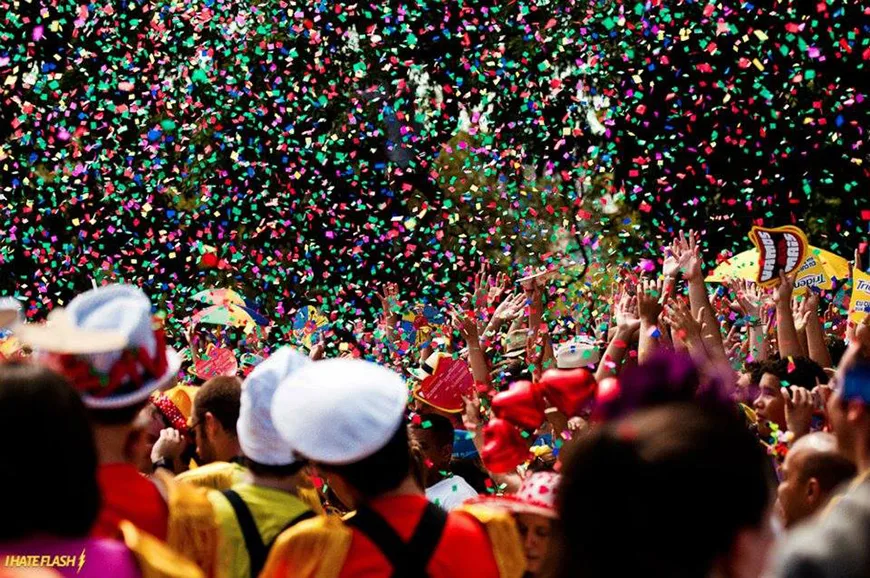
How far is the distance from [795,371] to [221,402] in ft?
9.28

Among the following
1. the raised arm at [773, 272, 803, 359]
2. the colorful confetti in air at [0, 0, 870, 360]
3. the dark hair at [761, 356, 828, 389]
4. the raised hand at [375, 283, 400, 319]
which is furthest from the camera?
the colorful confetti in air at [0, 0, 870, 360]

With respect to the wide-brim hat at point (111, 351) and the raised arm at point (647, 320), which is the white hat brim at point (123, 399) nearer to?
the wide-brim hat at point (111, 351)

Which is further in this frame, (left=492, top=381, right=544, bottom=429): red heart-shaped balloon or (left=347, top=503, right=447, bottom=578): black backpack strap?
(left=492, top=381, right=544, bottom=429): red heart-shaped balloon

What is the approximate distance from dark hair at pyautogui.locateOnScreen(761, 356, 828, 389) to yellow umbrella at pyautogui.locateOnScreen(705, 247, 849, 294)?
2.79 metres

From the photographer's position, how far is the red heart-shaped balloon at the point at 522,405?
350cm

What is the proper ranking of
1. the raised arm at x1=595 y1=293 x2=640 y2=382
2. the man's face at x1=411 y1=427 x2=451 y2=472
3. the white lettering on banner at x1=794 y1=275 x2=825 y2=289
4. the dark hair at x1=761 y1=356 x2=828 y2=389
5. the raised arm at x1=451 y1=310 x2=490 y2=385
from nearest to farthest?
the raised arm at x1=595 y1=293 x2=640 y2=382, the man's face at x1=411 y1=427 x2=451 y2=472, the dark hair at x1=761 y1=356 x2=828 y2=389, the raised arm at x1=451 y1=310 x2=490 y2=385, the white lettering on banner at x1=794 y1=275 x2=825 y2=289

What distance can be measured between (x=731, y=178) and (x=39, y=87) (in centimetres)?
787

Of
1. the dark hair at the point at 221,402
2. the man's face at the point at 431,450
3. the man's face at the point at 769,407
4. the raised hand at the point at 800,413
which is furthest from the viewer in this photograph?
the man's face at the point at 769,407

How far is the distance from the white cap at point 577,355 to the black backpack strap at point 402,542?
3750 mm

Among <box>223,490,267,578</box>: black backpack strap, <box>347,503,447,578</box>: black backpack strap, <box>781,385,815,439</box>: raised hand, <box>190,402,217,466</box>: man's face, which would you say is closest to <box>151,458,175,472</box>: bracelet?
<box>190,402,217,466</box>: man's face

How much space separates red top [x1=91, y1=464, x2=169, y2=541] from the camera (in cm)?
298
